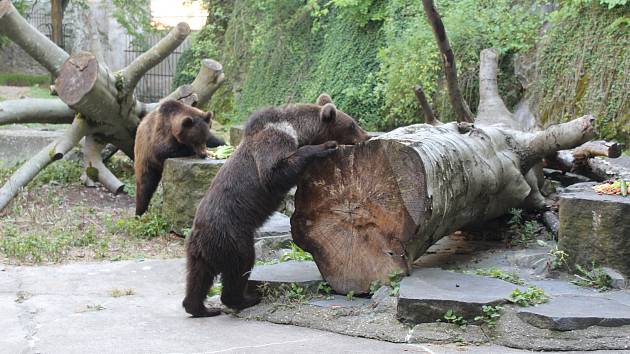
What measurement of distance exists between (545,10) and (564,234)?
7.18 meters

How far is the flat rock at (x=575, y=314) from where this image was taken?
15.3ft

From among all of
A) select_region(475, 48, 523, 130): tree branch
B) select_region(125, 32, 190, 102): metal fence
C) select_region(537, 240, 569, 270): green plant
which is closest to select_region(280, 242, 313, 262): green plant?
select_region(537, 240, 569, 270): green plant

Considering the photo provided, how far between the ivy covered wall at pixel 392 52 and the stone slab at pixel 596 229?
4631 millimetres

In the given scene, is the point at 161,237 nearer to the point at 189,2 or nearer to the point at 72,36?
the point at 189,2

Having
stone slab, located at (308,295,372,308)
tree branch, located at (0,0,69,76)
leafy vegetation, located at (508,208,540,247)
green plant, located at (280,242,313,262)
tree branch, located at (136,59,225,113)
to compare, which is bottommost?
green plant, located at (280,242,313,262)

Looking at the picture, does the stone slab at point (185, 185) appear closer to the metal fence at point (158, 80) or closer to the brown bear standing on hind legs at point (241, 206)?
the brown bear standing on hind legs at point (241, 206)

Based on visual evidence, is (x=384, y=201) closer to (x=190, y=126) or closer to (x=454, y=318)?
(x=454, y=318)

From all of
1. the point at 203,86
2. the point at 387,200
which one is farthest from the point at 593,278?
the point at 203,86

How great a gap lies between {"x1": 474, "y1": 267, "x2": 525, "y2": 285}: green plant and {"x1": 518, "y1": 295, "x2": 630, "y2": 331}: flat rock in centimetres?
56

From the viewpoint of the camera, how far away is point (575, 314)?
4703mm

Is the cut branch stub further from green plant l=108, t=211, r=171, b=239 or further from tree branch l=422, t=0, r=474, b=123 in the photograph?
green plant l=108, t=211, r=171, b=239

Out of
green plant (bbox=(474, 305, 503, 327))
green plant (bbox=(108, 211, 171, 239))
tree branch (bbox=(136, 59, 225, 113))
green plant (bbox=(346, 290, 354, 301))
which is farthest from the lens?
tree branch (bbox=(136, 59, 225, 113))

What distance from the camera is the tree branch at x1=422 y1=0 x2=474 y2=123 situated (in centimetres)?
781

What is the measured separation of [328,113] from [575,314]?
2.48 m
